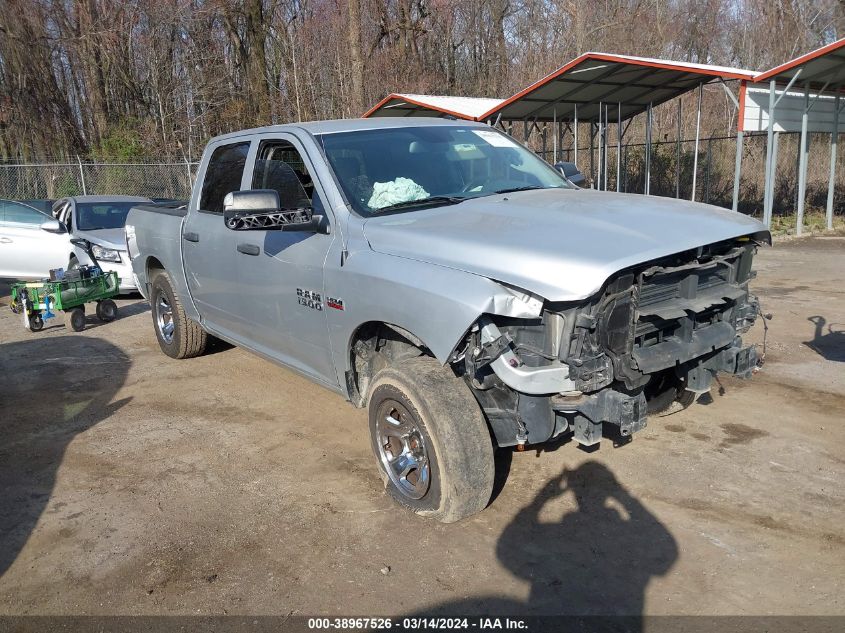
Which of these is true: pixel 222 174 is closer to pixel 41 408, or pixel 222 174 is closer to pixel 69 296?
pixel 41 408

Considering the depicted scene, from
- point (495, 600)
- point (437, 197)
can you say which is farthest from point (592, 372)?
point (437, 197)

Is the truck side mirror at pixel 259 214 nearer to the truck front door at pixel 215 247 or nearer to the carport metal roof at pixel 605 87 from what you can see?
the truck front door at pixel 215 247

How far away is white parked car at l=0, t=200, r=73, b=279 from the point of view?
11.4 metres

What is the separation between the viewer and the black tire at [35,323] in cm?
891

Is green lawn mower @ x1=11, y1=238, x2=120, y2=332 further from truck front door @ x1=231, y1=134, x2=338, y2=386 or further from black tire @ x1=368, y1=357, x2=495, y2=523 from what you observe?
black tire @ x1=368, y1=357, x2=495, y2=523

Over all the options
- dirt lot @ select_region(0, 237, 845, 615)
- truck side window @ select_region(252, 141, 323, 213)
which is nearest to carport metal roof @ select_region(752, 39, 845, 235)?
dirt lot @ select_region(0, 237, 845, 615)

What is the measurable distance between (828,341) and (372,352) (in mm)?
4958

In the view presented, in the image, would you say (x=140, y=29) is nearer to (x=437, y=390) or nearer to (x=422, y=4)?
(x=422, y=4)

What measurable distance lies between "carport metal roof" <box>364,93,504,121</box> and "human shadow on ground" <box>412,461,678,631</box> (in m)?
15.0

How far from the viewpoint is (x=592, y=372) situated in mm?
3395

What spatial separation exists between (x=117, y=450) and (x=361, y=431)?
1.70m

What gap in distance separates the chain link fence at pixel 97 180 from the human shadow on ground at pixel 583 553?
64.0 ft

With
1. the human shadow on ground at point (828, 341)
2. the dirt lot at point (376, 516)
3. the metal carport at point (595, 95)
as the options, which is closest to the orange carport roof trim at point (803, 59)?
the metal carport at point (595, 95)

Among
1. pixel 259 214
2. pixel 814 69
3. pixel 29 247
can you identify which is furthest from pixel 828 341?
pixel 29 247
